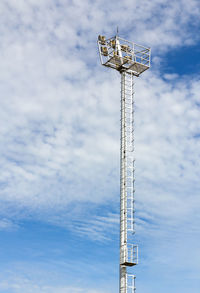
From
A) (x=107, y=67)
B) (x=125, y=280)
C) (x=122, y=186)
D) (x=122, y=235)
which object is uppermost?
(x=107, y=67)

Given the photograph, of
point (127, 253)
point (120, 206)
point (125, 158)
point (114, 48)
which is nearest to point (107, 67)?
point (114, 48)

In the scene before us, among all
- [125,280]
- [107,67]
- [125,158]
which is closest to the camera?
[125,280]

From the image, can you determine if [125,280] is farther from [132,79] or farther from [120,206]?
[132,79]

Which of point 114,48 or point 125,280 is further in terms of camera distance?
point 114,48

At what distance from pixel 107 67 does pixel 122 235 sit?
22.2 metres

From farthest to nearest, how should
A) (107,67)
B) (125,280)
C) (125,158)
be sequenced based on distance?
1. (107,67)
2. (125,158)
3. (125,280)

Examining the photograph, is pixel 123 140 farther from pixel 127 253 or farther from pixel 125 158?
pixel 127 253

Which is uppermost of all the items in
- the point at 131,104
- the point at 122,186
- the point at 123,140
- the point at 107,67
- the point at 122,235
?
the point at 107,67

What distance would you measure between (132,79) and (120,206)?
1730cm

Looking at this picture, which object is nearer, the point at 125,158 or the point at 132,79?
the point at 125,158

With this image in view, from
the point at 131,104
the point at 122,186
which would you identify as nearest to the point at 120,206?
the point at 122,186

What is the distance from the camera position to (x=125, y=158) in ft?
197

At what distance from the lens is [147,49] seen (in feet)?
215

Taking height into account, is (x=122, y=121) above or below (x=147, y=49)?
below
